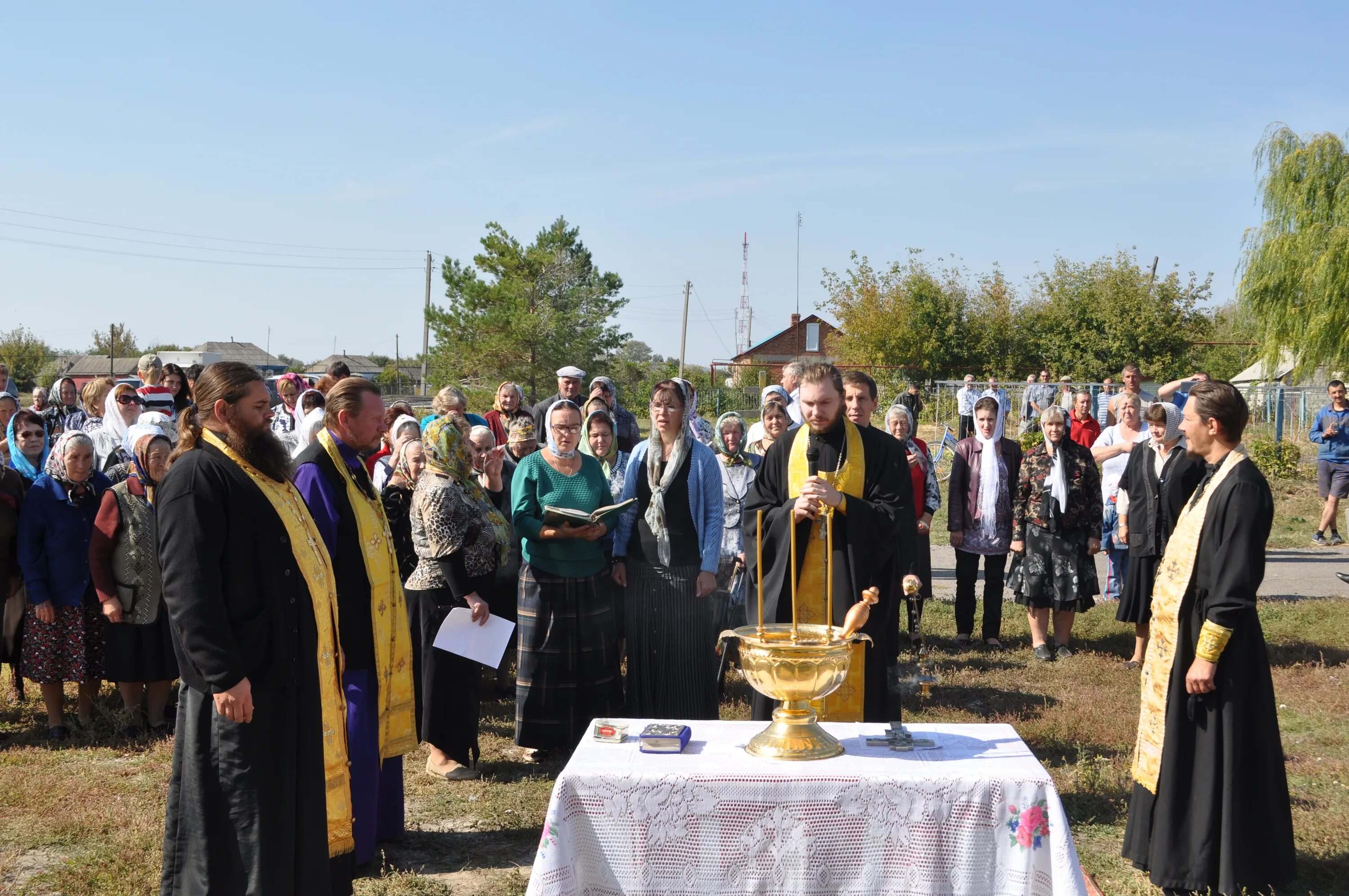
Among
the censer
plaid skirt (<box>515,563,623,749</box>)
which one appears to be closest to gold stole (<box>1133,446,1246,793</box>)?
the censer

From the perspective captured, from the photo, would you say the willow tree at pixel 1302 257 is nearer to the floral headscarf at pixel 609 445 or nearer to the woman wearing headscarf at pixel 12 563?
the floral headscarf at pixel 609 445

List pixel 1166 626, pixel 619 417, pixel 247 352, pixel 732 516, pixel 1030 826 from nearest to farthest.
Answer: pixel 1030 826, pixel 1166 626, pixel 732 516, pixel 619 417, pixel 247 352

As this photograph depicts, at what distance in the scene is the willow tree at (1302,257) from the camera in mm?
21500

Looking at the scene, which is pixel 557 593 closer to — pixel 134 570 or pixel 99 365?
pixel 134 570

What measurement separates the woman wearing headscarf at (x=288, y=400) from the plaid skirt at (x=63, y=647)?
2.72m

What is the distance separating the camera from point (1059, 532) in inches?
330

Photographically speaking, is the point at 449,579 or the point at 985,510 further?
the point at 985,510

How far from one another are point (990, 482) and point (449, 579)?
4.94 metres

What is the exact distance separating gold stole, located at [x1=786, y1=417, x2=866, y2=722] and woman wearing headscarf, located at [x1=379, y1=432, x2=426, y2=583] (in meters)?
2.07

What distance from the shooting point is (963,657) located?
27.7 ft

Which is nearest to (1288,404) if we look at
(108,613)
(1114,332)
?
(1114,332)

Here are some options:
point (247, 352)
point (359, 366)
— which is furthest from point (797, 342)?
point (247, 352)

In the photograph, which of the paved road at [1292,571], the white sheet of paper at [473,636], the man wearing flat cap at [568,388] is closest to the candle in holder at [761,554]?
the white sheet of paper at [473,636]

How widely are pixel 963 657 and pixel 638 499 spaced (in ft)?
11.7
